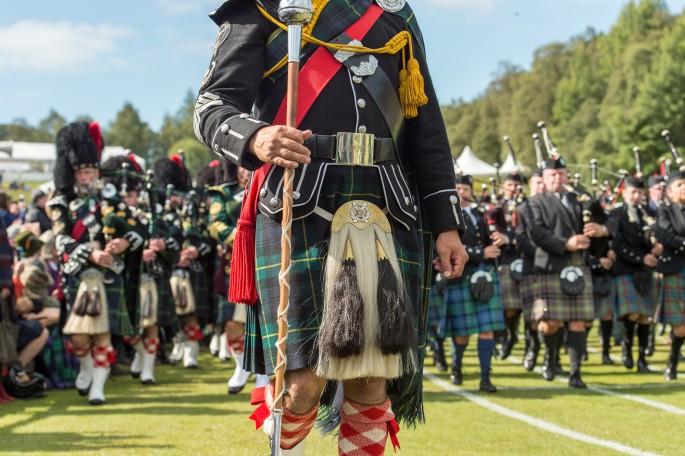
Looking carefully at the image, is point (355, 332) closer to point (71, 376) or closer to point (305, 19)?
point (305, 19)

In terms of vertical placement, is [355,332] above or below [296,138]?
below

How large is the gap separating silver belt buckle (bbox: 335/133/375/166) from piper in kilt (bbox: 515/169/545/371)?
250 inches

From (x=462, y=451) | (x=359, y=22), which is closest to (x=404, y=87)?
(x=359, y=22)

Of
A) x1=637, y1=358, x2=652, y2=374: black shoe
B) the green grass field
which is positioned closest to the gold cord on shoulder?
the green grass field

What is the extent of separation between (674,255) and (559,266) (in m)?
1.50

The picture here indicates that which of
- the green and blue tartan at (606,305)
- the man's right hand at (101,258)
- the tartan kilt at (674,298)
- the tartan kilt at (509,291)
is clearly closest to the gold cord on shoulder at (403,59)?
the man's right hand at (101,258)

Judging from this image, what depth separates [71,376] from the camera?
9.44 metres

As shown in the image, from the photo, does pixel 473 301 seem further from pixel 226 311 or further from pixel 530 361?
pixel 226 311

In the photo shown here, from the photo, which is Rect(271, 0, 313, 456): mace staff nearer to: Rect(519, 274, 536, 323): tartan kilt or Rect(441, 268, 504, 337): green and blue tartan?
Rect(441, 268, 504, 337): green and blue tartan

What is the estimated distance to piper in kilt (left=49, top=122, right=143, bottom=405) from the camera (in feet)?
25.3

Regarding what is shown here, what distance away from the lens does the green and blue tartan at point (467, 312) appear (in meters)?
9.00

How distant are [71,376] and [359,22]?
23.2 ft

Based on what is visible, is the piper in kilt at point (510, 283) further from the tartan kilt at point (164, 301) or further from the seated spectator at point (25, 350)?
the seated spectator at point (25, 350)

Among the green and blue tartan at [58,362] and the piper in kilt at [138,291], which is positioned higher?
the piper in kilt at [138,291]
